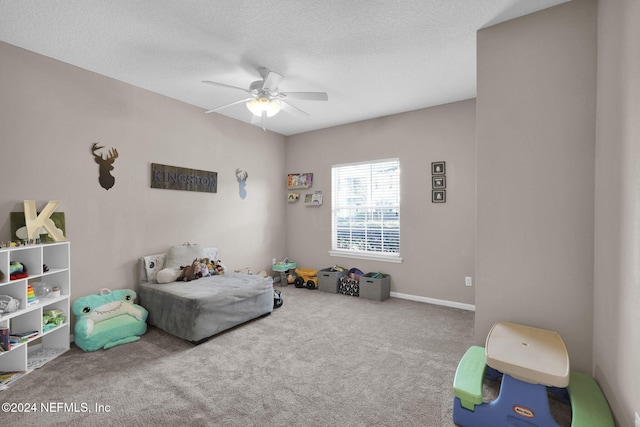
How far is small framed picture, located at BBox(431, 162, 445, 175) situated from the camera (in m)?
3.92

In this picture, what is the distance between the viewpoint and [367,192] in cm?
464

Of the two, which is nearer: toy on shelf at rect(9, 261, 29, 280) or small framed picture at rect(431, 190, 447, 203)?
toy on shelf at rect(9, 261, 29, 280)

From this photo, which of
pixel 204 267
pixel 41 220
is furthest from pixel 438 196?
pixel 41 220

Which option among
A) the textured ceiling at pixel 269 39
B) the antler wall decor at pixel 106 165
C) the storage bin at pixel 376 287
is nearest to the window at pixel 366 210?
the storage bin at pixel 376 287

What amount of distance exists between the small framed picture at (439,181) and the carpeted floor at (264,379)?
175cm

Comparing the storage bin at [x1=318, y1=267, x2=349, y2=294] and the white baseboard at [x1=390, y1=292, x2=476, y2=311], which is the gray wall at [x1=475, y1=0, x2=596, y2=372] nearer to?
the white baseboard at [x1=390, y1=292, x2=476, y2=311]

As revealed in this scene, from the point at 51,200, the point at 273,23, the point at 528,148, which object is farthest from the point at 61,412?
the point at 528,148

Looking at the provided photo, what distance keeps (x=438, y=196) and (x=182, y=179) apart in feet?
11.2

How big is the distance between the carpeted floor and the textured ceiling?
2682 millimetres

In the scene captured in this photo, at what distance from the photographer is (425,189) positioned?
4066mm

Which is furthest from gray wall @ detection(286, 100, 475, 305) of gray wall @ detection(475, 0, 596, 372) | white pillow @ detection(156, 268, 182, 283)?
white pillow @ detection(156, 268, 182, 283)

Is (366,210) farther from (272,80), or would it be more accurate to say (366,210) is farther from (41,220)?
(41,220)

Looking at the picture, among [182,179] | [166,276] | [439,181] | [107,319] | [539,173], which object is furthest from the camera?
[439,181]

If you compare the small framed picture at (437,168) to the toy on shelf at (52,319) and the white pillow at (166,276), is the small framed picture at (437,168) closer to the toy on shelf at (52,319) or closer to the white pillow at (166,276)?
the white pillow at (166,276)
